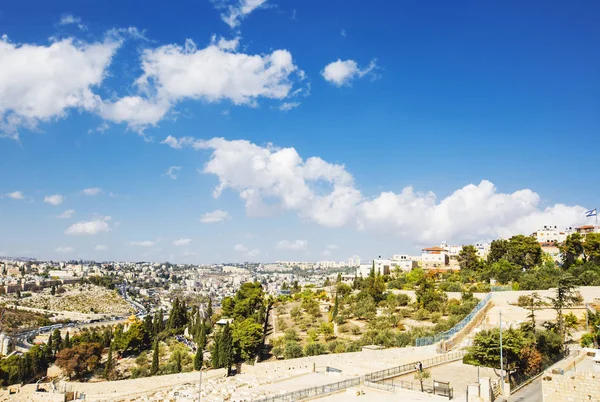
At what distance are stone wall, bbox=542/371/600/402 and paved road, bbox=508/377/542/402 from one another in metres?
2.43

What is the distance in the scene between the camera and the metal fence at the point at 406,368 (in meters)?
18.9

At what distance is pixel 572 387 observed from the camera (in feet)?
40.7

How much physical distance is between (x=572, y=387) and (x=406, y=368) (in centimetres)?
922

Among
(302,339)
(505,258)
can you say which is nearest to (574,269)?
(505,258)

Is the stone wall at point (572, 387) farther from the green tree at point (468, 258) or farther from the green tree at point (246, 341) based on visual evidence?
the green tree at point (468, 258)

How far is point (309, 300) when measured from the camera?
158 ft

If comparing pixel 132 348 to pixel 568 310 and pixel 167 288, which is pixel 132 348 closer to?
pixel 568 310

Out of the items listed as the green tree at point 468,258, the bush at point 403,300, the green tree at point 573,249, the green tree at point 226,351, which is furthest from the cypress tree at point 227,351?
the green tree at point 573,249

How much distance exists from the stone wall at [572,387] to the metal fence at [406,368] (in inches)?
284

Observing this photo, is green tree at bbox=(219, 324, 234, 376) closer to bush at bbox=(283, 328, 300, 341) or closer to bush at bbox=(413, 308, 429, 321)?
→ bush at bbox=(283, 328, 300, 341)

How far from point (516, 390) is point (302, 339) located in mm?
21818

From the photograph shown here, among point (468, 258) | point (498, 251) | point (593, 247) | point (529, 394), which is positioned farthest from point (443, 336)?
point (468, 258)

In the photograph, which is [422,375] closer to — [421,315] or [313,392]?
[313,392]

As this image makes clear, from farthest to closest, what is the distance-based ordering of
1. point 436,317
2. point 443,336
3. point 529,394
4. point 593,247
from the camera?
point 593,247 < point 436,317 < point 443,336 < point 529,394
